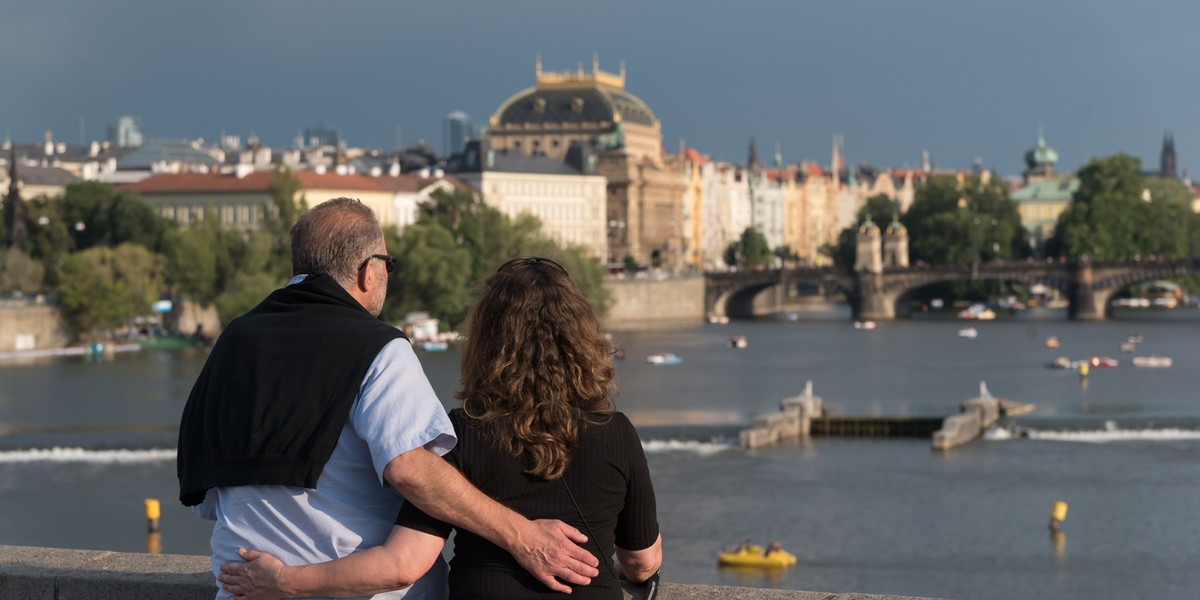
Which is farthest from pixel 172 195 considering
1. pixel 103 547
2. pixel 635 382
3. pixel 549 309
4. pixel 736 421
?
pixel 549 309

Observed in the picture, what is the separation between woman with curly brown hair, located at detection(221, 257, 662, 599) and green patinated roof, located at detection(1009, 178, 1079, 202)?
467ft

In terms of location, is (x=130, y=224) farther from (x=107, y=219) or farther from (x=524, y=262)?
(x=524, y=262)

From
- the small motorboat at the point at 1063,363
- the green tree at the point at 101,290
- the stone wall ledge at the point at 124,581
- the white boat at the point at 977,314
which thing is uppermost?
the stone wall ledge at the point at 124,581

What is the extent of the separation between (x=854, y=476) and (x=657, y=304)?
56976mm

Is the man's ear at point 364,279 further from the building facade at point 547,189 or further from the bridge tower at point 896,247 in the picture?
the bridge tower at point 896,247

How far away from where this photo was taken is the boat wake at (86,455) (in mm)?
32312

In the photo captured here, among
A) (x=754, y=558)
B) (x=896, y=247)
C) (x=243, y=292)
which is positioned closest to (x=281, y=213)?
(x=243, y=292)

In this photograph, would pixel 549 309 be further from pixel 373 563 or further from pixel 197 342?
pixel 197 342

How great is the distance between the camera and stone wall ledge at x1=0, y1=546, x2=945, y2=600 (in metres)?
4.57

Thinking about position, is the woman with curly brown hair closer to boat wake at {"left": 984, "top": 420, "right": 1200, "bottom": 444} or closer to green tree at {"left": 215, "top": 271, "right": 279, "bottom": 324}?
boat wake at {"left": 984, "top": 420, "right": 1200, "bottom": 444}

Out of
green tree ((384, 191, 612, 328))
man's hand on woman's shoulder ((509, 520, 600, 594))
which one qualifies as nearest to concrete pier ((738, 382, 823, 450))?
green tree ((384, 191, 612, 328))

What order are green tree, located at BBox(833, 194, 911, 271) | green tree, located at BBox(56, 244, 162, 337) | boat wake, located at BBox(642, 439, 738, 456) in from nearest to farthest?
boat wake, located at BBox(642, 439, 738, 456)
green tree, located at BBox(56, 244, 162, 337)
green tree, located at BBox(833, 194, 911, 271)

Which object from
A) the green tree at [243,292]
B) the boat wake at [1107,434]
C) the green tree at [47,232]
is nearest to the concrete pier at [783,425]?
the boat wake at [1107,434]

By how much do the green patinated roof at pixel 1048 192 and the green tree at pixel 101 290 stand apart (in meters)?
91.0
